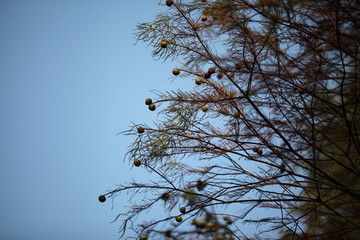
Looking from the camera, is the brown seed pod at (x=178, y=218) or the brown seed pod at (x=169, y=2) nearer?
the brown seed pod at (x=178, y=218)

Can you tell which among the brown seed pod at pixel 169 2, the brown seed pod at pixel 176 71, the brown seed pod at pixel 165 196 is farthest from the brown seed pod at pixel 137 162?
the brown seed pod at pixel 169 2

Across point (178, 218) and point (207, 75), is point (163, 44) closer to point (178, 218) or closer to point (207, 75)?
point (207, 75)

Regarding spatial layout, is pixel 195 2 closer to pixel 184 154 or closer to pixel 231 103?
pixel 231 103

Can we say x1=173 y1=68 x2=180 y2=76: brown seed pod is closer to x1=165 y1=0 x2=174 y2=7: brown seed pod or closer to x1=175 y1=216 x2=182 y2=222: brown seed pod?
x1=165 y1=0 x2=174 y2=7: brown seed pod

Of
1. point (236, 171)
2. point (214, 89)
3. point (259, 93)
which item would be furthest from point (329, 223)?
point (214, 89)

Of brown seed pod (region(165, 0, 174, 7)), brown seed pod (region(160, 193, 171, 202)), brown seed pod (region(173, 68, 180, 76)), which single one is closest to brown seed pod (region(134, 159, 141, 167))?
brown seed pod (region(160, 193, 171, 202))

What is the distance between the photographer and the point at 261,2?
4.58 ft

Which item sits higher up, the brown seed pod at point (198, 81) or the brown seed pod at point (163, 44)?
the brown seed pod at point (163, 44)

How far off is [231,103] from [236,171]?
25 cm

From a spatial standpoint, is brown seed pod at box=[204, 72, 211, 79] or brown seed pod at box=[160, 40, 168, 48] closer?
brown seed pod at box=[204, 72, 211, 79]

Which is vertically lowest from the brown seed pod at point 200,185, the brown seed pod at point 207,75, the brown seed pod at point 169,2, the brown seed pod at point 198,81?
the brown seed pod at point 200,185

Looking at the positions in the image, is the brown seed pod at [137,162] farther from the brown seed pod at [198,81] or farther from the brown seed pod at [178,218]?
the brown seed pod at [198,81]

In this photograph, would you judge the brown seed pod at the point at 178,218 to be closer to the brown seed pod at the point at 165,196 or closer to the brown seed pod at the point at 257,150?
the brown seed pod at the point at 165,196

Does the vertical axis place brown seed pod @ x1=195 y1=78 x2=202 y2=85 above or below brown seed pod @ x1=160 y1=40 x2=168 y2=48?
below
